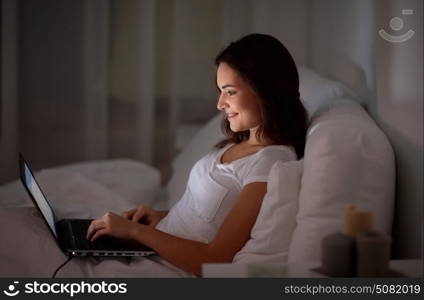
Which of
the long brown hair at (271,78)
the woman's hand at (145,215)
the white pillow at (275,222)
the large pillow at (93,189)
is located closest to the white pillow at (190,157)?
the large pillow at (93,189)

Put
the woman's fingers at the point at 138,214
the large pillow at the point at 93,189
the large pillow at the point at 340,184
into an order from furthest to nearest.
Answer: the large pillow at the point at 93,189 < the woman's fingers at the point at 138,214 < the large pillow at the point at 340,184

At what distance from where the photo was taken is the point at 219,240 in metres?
1.10

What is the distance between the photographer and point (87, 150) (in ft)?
8.00

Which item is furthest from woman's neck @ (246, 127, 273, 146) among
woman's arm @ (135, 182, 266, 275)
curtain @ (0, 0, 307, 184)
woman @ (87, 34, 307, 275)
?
curtain @ (0, 0, 307, 184)

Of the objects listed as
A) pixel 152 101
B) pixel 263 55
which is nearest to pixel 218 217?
pixel 263 55

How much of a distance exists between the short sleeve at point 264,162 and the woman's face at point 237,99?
0.08 metres

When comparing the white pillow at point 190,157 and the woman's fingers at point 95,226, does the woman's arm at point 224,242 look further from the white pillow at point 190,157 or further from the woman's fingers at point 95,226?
the white pillow at point 190,157

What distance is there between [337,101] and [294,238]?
1.33 feet

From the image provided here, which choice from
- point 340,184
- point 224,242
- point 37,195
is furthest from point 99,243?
point 340,184

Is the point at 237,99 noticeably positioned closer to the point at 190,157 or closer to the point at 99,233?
the point at 99,233

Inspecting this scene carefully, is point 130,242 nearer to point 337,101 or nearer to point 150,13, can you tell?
point 337,101

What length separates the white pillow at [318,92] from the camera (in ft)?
4.54

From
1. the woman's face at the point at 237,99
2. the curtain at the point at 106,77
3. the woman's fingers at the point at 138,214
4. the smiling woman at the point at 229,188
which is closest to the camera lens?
the smiling woman at the point at 229,188

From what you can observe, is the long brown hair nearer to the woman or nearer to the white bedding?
the woman
